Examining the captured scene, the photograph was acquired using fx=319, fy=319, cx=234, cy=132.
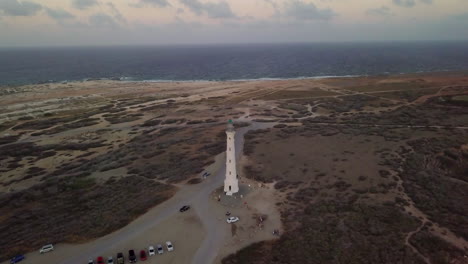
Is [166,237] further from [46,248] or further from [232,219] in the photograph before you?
[46,248]

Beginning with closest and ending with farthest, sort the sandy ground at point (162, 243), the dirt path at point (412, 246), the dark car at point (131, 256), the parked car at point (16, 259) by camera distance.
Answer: the dirt path at point (412, 246) → the dark car at point (131, 256) → the parked car at point (16, 259) → the sandy ground at point (162, 243)

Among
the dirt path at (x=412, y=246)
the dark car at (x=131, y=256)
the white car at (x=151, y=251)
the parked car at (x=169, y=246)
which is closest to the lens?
the dirt path at (x=412, y=246)

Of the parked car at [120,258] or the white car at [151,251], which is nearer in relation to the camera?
the parked car at [120,258]

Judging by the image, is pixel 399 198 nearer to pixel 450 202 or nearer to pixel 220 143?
pixel 450 202

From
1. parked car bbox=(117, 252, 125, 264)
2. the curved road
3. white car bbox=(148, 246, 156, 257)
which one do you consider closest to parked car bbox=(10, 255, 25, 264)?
the curved road

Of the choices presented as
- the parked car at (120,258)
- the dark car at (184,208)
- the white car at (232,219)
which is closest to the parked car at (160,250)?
the parked car at (120,258)

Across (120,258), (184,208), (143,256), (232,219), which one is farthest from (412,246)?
(120,258)

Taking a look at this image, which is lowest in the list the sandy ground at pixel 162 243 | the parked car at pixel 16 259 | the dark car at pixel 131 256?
the sandy ground at pixel 162 243

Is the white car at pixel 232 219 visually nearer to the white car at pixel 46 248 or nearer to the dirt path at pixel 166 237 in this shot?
the dirt path at pixel 166 237
